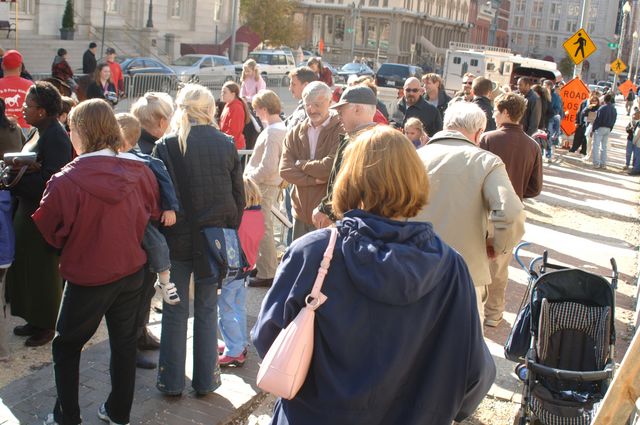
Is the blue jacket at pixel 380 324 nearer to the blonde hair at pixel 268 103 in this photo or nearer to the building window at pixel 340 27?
the blonde hair at pixel 268 103

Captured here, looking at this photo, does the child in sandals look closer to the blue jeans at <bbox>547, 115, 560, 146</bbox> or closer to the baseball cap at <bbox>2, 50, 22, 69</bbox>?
the baseball cap at <bbox>2, 50, 22, 69</bbox>

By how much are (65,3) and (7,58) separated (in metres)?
30.3

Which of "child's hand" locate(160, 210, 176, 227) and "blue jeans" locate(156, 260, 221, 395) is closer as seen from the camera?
"child's hand" locate(160, 210, 176, 227)

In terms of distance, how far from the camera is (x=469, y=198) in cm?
496

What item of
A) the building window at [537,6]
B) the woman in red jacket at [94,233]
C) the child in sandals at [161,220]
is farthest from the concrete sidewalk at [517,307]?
the building window at [537,6]

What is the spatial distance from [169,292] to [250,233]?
108 centimetres

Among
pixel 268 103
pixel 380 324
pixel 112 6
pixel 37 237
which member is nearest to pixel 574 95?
pixel 268 103

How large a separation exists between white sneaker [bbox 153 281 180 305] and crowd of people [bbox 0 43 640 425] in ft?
0.04

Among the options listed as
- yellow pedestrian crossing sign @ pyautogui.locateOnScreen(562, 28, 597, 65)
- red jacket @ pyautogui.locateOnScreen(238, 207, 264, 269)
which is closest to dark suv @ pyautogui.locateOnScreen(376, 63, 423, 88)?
yellow pedestrian crossing sign @ pyautogui.locateOnScreen(562, 28, 597, 65)

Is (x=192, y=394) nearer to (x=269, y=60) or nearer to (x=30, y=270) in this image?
(x=30, y=270)

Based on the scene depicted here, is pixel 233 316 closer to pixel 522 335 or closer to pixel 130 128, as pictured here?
pixel 130 128

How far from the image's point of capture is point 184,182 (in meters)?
4.85

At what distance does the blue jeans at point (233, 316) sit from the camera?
5.65 metres

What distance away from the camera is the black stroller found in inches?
193
